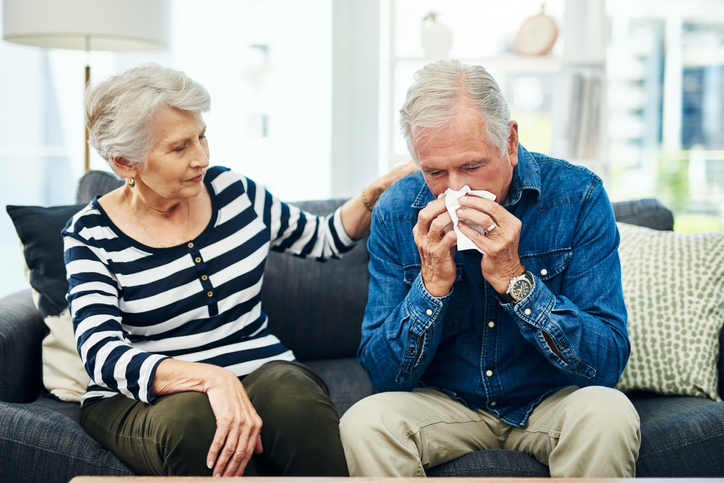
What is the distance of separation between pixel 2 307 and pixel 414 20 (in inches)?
88.2

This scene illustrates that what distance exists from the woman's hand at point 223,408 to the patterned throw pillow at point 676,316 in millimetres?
961

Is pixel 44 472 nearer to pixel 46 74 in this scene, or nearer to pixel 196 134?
pixel 196 134

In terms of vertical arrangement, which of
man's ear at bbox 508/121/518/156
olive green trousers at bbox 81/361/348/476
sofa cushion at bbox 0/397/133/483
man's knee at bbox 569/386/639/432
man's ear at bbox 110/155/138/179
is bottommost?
sofa cushion at bbox 0/397/133/483

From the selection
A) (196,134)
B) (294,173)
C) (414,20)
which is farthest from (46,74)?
(196,134)

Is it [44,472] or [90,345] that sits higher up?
[90,345]

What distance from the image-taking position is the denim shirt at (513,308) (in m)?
1.32

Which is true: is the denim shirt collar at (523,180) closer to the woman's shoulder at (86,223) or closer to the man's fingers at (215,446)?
the man's fingers at (215,446)

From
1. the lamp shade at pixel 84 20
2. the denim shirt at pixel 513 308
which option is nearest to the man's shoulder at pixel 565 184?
the denim shirt at pixel 513 308

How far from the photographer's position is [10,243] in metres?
3.24

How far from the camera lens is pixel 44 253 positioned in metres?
1.74

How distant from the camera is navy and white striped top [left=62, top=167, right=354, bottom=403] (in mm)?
1350

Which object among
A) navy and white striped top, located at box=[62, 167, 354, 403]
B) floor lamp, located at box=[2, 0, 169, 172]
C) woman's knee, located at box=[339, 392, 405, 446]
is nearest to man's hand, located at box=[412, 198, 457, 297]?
woman's knee, located at box=[339, 392, 405, 446]

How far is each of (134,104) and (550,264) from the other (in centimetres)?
98

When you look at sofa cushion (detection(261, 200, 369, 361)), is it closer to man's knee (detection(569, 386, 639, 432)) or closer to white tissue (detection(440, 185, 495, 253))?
white tissue (detection(440, 185, 495, 253))
